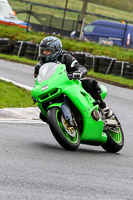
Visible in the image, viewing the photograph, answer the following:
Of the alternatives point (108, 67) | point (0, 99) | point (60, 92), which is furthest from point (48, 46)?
point (108, 67)

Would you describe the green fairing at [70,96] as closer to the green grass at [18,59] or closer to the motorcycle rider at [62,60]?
the motorcycle rider at [62,60]

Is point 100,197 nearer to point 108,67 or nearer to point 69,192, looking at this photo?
point 69,192

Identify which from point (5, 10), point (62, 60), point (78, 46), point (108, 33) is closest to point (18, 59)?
point (78, 46)

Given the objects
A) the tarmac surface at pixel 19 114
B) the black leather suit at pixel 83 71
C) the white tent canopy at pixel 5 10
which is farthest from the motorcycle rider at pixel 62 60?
the white tent canopy at pixel 5 10

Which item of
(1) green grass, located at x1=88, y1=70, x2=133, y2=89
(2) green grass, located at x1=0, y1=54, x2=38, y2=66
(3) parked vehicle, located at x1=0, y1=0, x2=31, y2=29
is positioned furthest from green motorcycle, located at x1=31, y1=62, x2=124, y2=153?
(3) parked vehicle, located at x1=0, y1=0, x2=31, y2=29

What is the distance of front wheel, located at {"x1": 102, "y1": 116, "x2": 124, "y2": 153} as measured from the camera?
8.18m

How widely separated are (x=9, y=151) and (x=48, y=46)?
1799 millimetres

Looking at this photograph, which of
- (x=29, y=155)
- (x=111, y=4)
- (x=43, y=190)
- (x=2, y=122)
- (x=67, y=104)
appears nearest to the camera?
(x=43, y=190)

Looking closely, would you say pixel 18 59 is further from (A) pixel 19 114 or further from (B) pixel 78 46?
(A) pixel 19 114

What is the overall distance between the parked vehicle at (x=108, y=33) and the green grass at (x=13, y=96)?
2297 centimetres

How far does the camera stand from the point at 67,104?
290 inches

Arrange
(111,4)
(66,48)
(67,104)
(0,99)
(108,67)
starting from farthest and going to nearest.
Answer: (111,4)
(66,48)
(108,67)
(0,99)
(67,104)

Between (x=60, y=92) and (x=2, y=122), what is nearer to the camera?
(x=60, y=92)

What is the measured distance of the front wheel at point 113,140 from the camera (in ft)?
26.8
